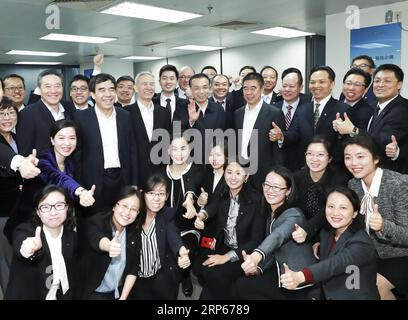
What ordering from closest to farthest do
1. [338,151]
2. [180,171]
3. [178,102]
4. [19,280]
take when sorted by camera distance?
1. [19,280]
2. [338,151]
3. [180,171]
4. [178,102]

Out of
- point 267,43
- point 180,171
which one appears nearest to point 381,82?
point 180,171

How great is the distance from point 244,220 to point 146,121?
4.25 ft

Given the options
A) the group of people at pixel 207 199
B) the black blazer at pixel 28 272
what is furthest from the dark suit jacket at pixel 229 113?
the black blazer at pixel 28 272

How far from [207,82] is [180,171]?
1020mm

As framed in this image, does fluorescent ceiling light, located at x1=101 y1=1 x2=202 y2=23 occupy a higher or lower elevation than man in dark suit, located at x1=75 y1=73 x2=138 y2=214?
higher

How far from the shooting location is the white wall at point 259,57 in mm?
8703

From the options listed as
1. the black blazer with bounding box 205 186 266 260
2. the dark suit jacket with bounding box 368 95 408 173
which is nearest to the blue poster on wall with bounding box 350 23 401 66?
the dark suit jacket with bounding box 368 95 408 173

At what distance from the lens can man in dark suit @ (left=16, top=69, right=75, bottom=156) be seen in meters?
2.63

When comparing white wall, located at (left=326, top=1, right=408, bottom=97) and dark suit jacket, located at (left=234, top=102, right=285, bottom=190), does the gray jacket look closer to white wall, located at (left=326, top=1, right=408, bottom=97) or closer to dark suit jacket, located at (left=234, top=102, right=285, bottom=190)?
dark suit jacket, located at (left=234, top=102, right=285, bottom=190)

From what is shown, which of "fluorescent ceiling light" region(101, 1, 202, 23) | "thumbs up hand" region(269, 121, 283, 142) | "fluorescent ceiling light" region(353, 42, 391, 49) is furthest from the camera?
"fluorescent ceiling light" region(353, 42, 391, 49)

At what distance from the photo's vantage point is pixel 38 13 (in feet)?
18.4

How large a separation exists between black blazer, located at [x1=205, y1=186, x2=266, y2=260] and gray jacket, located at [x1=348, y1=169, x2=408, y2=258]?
0.72 metres

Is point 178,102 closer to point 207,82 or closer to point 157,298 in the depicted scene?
point 207,82

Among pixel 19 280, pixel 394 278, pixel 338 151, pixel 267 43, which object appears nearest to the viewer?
pixel 19 280
